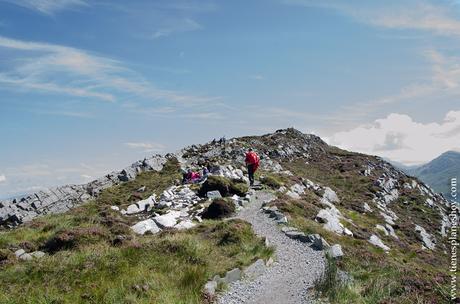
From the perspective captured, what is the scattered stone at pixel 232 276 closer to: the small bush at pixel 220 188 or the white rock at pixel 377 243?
the small bush at pixel 220 188

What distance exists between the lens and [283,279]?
14.1 metres

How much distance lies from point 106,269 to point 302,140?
297ft

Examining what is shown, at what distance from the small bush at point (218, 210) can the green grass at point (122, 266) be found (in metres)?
4.67

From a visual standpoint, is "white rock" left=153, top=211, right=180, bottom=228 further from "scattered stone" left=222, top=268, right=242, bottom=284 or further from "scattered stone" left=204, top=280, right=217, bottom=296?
"scattered stone" left=204, top=280, right=217, bottom=296

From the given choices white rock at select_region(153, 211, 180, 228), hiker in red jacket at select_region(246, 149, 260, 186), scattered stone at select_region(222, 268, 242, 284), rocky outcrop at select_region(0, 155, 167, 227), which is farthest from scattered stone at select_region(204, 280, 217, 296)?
rocky outcrop at select_region(0, 155, 167, 227)

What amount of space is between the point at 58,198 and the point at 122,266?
34.6 m

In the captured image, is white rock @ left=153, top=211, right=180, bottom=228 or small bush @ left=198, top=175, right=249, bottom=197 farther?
small bush @ left=198, top=175, right=249, bottom=197

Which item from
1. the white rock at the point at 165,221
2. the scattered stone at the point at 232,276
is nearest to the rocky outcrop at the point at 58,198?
the white rock at the point at 165,221

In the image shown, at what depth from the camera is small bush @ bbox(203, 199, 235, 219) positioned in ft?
81.4

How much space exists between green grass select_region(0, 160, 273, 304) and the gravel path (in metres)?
0.83

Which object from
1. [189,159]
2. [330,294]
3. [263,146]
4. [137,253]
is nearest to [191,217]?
[137,253]

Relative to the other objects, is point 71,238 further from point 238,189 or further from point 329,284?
point 238,189

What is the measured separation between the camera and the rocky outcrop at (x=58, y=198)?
3656 centimetres

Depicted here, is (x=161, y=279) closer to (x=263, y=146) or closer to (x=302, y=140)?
(x=263, y=146)
